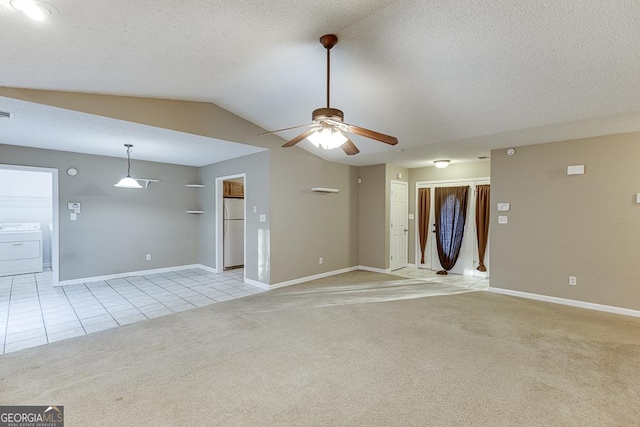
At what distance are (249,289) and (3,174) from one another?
6.51 metres

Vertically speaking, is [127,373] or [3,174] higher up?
[3,174]

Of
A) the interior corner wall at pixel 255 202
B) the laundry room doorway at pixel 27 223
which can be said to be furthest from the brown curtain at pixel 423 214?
the laundry room doorway at pixel 27 223

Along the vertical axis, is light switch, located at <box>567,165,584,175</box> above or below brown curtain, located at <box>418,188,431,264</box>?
above

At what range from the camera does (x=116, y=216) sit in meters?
5.96

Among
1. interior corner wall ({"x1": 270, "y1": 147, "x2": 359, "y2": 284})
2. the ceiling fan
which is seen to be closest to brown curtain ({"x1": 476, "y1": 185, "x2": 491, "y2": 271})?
interior corner wall ({"x1": 270, "y1": 147, "x2": 359, "y2": 284})

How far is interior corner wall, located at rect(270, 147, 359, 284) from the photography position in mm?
5262

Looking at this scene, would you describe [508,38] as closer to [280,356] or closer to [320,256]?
[280,356]

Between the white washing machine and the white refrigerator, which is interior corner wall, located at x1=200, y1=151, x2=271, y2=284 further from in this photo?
the white washing machine

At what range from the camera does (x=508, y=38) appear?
2.53 meters

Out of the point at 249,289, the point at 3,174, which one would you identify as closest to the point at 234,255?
the point at 249,289

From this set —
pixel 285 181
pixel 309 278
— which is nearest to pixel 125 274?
pixel 309 278

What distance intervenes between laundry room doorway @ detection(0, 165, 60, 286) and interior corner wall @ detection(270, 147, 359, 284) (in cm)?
388

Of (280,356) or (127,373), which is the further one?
(280,356)

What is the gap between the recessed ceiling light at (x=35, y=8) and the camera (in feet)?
5.95
